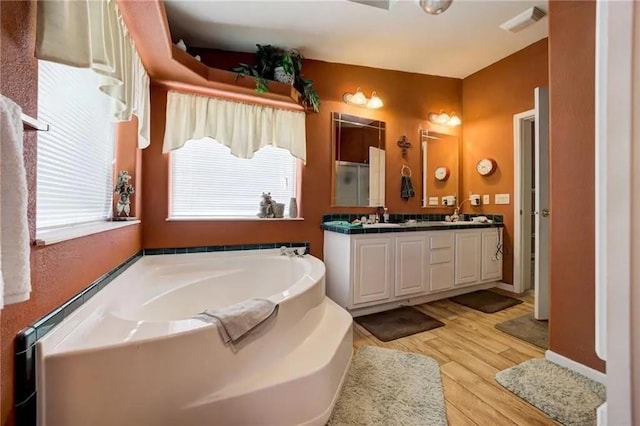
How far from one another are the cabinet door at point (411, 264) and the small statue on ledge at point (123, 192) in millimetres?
2274

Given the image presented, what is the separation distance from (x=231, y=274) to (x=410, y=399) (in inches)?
62.2

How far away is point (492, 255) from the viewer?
3197 millimetres

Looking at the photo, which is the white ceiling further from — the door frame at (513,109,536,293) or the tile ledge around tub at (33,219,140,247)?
the tile ledge around tub at (33,219,140,247)

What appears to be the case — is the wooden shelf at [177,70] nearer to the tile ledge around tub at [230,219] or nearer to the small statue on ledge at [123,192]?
the small statue on ledge at [123,192]

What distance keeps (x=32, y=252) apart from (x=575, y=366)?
9.10 feet

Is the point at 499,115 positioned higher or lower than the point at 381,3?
lower

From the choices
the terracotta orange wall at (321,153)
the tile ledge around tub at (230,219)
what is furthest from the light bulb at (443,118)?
the tile ledge around tub at (230,219)

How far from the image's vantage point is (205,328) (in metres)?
1.13

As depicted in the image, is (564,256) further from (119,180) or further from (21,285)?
(119,180)

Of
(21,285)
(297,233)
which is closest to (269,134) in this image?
(297,233)

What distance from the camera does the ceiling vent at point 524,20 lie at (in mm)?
2389

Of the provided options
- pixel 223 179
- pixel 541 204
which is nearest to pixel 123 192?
pixel 223 179

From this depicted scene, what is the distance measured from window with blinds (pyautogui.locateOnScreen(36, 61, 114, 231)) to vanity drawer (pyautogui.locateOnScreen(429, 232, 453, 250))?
281 centimetres

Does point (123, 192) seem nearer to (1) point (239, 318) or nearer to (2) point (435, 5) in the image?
(1) point (239, 318)
